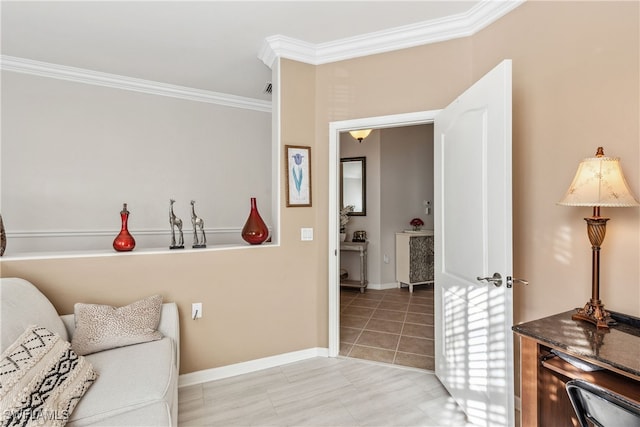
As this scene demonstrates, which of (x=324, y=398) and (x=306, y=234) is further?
(x=306, y=234)

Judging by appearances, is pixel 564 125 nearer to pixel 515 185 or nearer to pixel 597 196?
pixel 515 185

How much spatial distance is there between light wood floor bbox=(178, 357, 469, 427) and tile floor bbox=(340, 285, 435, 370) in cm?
20

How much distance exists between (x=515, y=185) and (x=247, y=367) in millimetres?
2330

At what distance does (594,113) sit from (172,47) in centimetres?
299

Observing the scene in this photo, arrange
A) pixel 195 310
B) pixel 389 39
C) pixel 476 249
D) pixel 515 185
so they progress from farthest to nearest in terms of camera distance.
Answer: pixel 389 39 → pixel 195 310 → pixel 515 185 → pixel 476 249

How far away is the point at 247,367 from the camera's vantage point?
2.47m

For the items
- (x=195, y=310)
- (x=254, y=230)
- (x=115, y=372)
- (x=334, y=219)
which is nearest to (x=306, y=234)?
(x=334, y=219)

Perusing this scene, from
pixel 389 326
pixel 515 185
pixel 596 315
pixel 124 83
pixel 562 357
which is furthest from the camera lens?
pixel 389 326

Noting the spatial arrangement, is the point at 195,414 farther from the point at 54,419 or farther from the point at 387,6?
the point at 387,6

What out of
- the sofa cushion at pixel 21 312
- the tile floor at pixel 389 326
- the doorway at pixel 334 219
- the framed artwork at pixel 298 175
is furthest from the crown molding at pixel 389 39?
the tile floor at pixel 389 326

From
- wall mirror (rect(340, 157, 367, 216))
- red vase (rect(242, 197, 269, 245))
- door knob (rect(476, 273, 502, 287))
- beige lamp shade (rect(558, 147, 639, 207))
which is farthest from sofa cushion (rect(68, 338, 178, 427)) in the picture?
wall mirror (rect(340, 157, 367, 216))

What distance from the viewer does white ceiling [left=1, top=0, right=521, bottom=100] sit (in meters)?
2.12

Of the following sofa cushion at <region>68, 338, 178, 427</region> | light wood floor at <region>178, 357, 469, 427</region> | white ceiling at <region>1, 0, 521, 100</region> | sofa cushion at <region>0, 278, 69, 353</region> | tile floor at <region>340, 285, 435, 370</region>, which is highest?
white ceiling at <region>1, 0, 521, 100</region>

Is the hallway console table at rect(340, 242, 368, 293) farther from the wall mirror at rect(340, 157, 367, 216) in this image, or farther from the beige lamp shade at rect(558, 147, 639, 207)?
the beige lamp shade at rect(558, 147, 639, 207)
